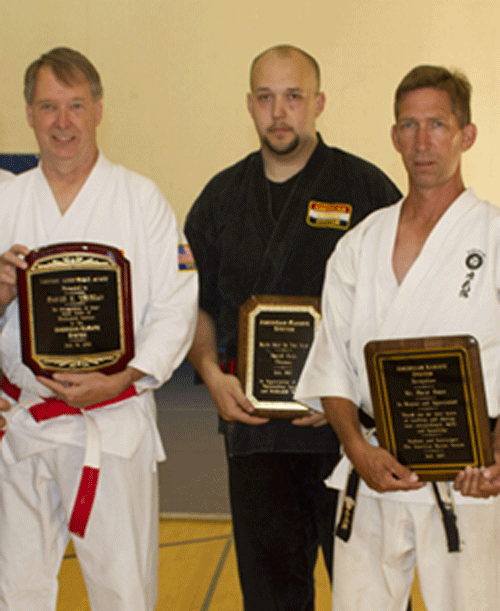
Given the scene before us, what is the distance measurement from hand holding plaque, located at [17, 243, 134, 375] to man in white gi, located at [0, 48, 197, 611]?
0.05 metres

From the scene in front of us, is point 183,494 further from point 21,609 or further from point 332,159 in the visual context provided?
point 332,159

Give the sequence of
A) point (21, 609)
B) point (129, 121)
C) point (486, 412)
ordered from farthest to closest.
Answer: point (129, 121)
point (21, 609)
point (486, 412)

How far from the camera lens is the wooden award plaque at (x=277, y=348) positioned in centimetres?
241

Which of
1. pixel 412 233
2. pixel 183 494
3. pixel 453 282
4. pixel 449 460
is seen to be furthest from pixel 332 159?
pixel 183 494

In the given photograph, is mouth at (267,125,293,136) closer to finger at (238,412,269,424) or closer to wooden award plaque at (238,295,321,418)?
wooden award plaque at (238,295,321,418)

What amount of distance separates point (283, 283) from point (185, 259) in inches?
14.6

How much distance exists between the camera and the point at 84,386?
7.08 ft

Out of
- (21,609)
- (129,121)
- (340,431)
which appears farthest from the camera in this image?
(129,121)

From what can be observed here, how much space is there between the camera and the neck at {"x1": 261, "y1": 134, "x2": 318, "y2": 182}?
261 centimetres

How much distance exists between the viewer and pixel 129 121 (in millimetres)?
7145

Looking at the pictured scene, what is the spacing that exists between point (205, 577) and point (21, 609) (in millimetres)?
1488

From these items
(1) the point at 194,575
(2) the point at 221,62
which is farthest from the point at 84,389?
(2) the point at 221,62

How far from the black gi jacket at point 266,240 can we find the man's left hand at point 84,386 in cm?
54

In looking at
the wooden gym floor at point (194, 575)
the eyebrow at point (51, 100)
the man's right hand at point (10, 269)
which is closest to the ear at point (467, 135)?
the eyebrow at point (51, 100)
